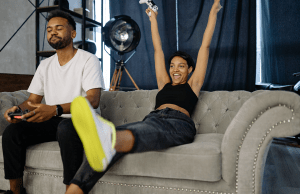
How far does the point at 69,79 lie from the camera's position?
4.70 feet

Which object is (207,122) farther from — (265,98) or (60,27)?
(60,27)

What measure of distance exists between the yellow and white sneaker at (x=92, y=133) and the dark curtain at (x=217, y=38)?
263 centimetres

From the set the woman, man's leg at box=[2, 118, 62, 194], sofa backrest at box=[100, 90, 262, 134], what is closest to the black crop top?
the woman

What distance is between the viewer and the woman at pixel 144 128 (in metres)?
0.84

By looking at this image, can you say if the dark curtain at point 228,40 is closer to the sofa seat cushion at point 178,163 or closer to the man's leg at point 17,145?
the sofa seat cushion at point 178,163

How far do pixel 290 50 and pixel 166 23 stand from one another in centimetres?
194

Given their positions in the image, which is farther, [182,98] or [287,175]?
[287,175]

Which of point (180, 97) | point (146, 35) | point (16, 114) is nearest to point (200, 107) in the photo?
point (180, 97)

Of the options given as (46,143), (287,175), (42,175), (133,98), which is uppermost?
(133,98)

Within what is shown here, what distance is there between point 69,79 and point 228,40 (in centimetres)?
253

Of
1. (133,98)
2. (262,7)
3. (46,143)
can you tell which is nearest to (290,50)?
(262,7)

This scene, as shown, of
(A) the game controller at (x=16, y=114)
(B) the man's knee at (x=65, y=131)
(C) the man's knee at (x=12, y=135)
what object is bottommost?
(C) the man's knee at (x=12, y=135)

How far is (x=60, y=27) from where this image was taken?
1.44 m

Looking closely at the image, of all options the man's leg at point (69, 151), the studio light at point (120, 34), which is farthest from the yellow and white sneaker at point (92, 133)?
the studio light at point (120, 34)
